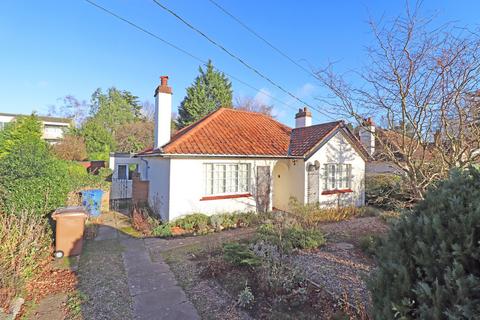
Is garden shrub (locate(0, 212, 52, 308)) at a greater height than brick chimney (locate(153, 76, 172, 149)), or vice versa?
brick chimney (locate(153, 76, 172, 149))

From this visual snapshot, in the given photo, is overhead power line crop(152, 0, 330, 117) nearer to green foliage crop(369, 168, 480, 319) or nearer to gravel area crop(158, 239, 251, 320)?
gravel area crop(158, 239, 251, 320)

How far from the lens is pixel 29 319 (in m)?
4.01

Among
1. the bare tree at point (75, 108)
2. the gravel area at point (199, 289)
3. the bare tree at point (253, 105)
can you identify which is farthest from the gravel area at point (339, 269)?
the bare tree at point (75, 108)

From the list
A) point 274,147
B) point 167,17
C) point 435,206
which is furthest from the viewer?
point 274,147

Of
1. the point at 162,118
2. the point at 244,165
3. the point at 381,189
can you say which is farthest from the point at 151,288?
the point at 381,189

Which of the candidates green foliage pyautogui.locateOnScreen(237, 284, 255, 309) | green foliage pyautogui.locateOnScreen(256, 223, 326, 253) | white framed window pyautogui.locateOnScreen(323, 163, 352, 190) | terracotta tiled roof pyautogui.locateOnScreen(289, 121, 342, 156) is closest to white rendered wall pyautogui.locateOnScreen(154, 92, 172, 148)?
terracotta tiled roof pyautogui.locateOnScreen(289, 121, 342, 156)

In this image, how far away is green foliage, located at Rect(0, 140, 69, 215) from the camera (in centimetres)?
680

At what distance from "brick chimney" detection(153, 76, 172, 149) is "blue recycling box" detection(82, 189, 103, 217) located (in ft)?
12.1

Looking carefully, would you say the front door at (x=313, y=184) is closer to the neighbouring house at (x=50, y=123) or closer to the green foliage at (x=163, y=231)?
the green foliage at (x=163, y=231)

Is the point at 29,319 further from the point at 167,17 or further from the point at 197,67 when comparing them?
the point at 197,67

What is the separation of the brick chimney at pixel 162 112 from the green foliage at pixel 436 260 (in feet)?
33.4

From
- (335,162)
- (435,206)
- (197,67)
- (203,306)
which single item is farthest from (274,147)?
(197,67)

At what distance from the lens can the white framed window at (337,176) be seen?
12859mm

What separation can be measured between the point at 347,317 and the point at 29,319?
4983 millimetres
